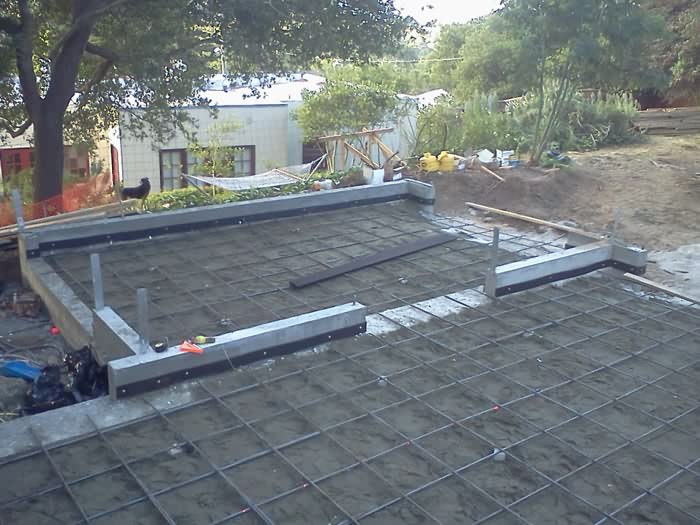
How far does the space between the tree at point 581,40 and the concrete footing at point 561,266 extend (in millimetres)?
6093

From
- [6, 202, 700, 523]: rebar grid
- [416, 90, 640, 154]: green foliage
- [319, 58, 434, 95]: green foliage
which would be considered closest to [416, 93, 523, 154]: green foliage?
[416, 90, 640, 154]: green foliage

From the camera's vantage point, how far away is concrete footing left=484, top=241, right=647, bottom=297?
253 inches

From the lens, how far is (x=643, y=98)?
20.8 metres

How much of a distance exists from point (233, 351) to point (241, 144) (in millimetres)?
14580

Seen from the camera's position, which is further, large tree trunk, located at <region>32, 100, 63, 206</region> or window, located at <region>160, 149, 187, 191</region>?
window, located at <region>160, 149, 187, 191</region>

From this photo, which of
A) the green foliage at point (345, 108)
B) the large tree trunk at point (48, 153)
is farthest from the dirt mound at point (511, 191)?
the large tree trunk at point (48, 153)

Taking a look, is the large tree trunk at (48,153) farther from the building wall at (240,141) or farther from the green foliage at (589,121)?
the green foliage at (589,121)

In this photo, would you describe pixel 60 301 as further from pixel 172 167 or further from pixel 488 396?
pixel 172 167

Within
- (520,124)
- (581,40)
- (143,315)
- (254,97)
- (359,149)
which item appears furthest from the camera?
(254,97)

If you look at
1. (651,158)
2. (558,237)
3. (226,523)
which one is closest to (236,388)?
(226,523)

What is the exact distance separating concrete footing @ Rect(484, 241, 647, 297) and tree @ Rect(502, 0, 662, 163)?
240 inches

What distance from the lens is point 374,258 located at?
24.6ft

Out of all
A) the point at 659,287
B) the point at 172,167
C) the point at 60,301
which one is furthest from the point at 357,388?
the point at 172,167

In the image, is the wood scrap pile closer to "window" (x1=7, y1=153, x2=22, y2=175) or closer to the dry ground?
the dry ground
